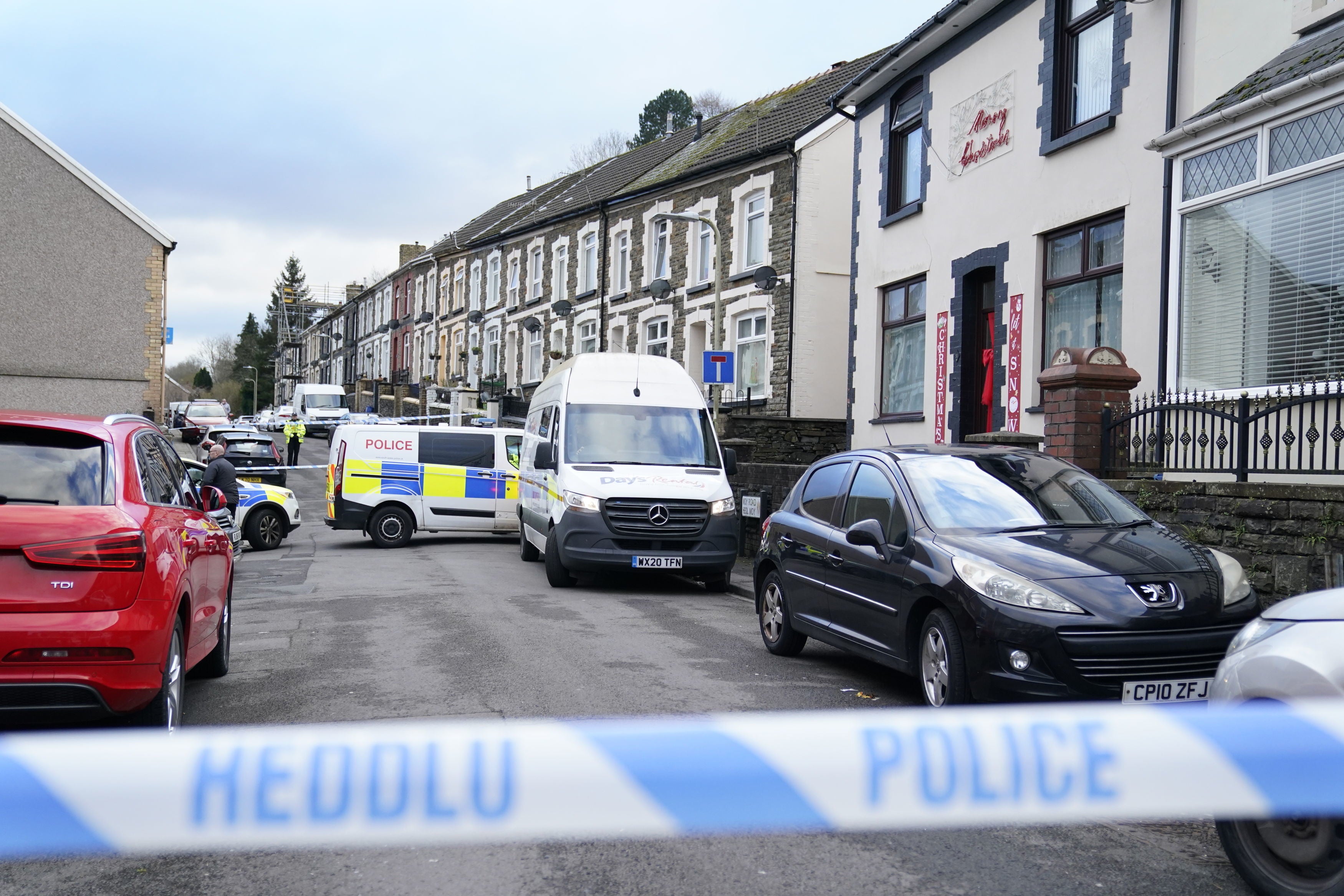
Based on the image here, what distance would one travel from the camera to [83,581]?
5.02 meters

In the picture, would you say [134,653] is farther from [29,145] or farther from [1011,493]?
[29,145]

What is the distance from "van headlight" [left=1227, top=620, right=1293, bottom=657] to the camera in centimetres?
374

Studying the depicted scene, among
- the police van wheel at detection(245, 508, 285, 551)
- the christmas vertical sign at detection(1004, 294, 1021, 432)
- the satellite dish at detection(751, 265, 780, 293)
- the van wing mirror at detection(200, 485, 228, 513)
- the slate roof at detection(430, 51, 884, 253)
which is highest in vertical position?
the slate roof at detection(430, 51, 884, 253)

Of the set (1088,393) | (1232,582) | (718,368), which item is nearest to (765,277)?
(718,368)

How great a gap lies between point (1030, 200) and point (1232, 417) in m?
6.60

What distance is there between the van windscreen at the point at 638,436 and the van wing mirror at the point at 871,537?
22.9 ft

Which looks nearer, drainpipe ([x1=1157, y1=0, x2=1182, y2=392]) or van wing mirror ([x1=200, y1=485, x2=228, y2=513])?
van wing mirror ([x1=200, y1=485, x2=228, y2=513])

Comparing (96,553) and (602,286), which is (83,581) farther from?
(602,286)

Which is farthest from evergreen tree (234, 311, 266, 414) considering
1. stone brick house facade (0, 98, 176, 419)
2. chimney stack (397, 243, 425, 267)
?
stone brick house facade (0, 98, 176, 419)

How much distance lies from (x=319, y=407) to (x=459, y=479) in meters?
39.9

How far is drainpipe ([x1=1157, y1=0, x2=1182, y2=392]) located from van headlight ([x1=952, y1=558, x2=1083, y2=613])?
6959 mm

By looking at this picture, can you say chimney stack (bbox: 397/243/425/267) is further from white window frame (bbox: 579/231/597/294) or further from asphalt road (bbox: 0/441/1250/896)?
asphalt road (bbox: 0/441/1250/896)

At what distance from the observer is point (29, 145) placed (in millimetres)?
31062

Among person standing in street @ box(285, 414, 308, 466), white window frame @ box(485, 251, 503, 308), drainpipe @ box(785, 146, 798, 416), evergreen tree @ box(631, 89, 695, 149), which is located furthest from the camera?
evergreen tree @ box(631, 89, 695, 149)
